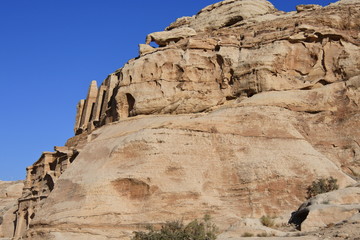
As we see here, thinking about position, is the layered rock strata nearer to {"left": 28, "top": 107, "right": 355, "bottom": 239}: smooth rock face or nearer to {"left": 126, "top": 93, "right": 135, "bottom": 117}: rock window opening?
{"left": 126, "top": 93, "right": 135, "bottom": 117}: rock window opening

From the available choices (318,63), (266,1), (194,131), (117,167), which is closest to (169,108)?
(194,131)

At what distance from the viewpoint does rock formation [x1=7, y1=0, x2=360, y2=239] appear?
20.9 meters

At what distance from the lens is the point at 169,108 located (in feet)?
94.1

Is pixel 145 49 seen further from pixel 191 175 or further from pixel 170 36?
pixel 191 175

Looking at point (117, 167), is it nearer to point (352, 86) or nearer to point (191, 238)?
point (191, 238)

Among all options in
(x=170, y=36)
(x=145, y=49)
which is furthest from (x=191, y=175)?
(x=170, y=36)

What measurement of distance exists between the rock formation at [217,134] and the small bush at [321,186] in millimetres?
398

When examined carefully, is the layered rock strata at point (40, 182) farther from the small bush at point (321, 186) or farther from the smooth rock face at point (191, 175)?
the small bush at point (321, 186)

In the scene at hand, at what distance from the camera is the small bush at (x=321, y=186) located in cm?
2008

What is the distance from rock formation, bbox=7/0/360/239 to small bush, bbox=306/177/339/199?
15.7 inches

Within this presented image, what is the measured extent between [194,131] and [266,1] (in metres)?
21.8

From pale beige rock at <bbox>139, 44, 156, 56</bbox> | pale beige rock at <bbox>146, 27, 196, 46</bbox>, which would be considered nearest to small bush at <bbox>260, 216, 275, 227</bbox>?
pale beige rock at <bbox>139, 44, 156, 56</bbox>

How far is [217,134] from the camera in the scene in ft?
77.7

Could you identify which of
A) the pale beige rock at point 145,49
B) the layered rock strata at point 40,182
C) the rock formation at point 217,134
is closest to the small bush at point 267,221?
the rock formation at point 217,134
